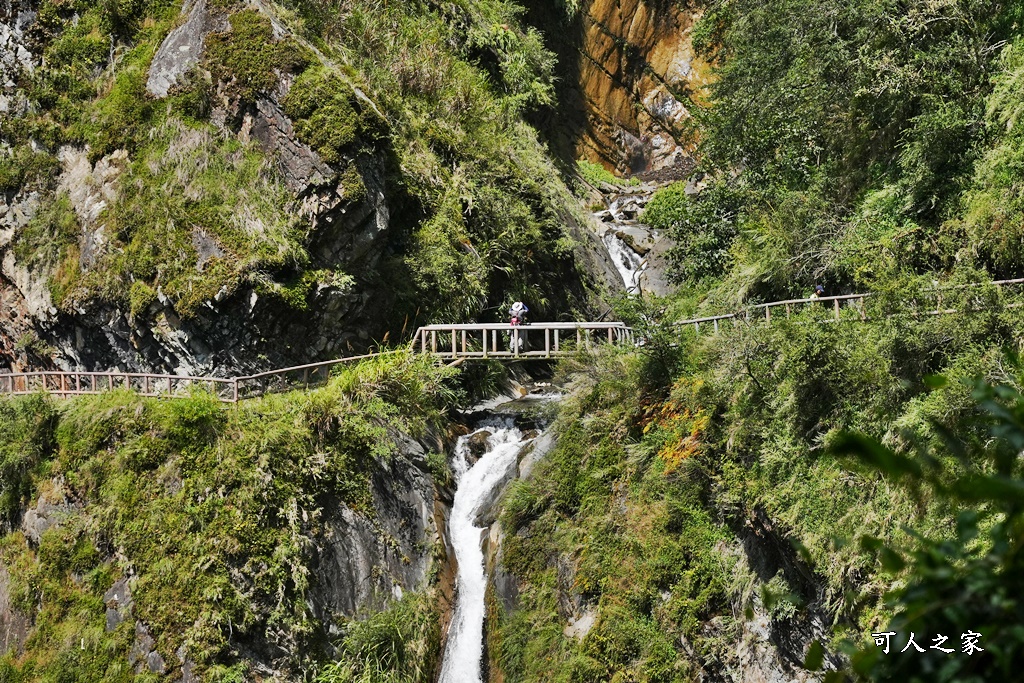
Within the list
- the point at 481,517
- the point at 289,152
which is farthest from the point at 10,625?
the point at 289,152

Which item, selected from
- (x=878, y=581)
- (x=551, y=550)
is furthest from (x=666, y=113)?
(x=878, y=581)

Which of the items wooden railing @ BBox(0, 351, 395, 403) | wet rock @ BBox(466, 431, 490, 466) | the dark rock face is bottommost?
the dark rock face

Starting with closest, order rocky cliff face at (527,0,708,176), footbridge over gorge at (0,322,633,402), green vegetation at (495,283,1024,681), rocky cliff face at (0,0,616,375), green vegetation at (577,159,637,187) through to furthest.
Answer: green vegetation at (495,283,1024,681) → footbridge over gorge at (0,322,633,402) → rocky cliff face at (0,0,616,375) → green vegetation at (577,159,637,187) → rocky cliff face at (527,0,708,176)

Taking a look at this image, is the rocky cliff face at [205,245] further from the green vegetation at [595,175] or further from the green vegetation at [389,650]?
the green vegetation at [595,175]

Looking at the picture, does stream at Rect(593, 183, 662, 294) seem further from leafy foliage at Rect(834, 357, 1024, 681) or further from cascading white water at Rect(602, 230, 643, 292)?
leafy foliage at Rect(834, 357, 1024, 681)

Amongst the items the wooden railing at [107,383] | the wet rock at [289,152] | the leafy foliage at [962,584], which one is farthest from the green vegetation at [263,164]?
the leafy foliage at [962,584]

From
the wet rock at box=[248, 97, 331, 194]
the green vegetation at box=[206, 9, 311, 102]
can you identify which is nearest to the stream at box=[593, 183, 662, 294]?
the wet rock at box=[248, 97, 331, 194]

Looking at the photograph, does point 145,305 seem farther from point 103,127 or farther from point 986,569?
point 986,569
